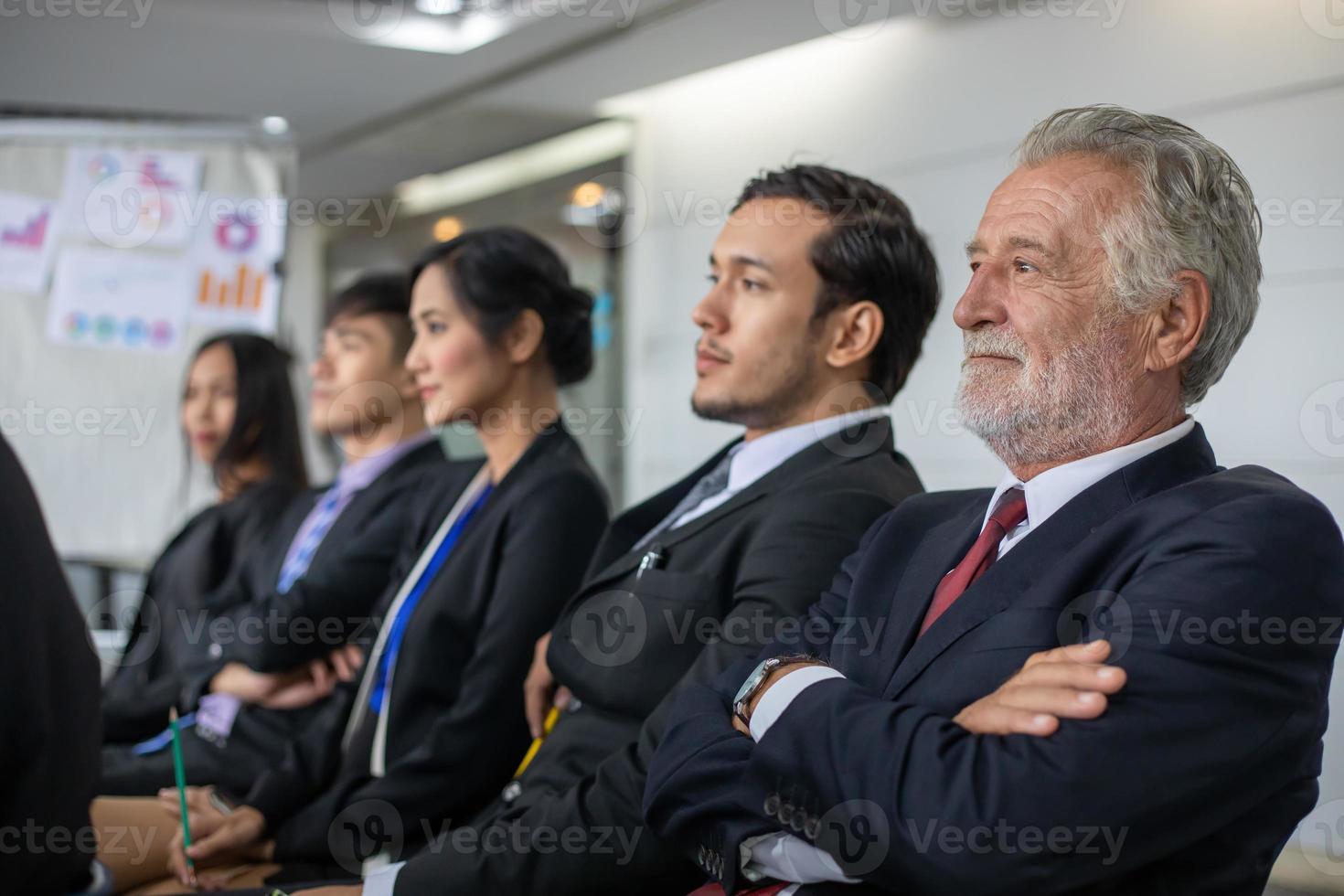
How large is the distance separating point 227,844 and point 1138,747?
199cm

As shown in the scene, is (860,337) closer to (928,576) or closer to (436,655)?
(928,576)

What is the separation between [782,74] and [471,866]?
3.17m

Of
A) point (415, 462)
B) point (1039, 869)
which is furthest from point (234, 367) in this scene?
point (1039, 869)

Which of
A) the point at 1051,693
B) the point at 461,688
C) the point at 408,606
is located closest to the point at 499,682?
the point at 461,688

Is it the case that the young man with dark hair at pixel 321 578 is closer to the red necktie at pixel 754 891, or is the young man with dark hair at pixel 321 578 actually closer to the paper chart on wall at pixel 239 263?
the paper chart on wall at pixel 239 263

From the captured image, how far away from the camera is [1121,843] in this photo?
1.26 m

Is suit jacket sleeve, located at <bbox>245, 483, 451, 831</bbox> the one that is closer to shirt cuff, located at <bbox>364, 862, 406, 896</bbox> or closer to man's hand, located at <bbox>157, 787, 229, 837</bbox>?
man's hand, located at <bbox>157, 787, 229, 837</bbox>

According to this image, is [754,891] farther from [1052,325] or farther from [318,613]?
[318,613]

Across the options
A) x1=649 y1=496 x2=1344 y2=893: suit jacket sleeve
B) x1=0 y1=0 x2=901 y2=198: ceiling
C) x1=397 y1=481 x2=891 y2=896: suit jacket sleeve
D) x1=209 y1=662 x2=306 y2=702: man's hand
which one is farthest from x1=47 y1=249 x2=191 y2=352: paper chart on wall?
x1=649 y1=496 x2=1344 y2=893: suit jacket sleeve

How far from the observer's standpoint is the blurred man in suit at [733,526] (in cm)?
189

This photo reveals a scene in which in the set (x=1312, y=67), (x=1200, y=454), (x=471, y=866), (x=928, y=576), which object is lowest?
(x=471, y=866)

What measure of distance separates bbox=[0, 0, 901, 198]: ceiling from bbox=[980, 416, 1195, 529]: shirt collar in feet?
7.92

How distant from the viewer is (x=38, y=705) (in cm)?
184

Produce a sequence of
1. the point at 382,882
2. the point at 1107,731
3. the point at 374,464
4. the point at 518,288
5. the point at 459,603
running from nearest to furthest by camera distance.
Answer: the point at 1107,731 → the point at 382,882 → the point at 459,603 → the point at 518,288 → the point at 374,464
